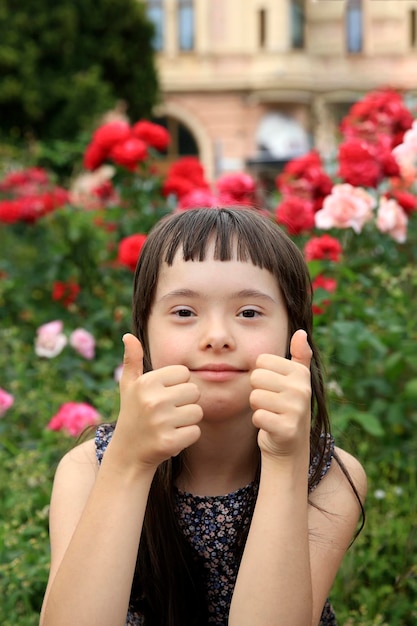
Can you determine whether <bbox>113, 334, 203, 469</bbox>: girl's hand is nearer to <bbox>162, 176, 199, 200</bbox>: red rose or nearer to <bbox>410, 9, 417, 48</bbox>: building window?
<bbox>162, 176, 199, 200</bbox>: red rose

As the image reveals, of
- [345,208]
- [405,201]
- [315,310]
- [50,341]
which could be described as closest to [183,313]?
[315,310]

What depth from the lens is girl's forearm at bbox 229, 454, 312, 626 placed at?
1.17 metres

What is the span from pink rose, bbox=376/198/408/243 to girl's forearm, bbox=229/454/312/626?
177cm

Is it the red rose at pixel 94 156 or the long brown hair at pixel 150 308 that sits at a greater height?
the red rose at pixel 94 156

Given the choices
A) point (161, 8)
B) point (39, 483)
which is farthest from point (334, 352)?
point (161, 8)

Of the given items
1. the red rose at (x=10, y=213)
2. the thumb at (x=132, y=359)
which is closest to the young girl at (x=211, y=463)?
the thumb at (x=132, y=359)

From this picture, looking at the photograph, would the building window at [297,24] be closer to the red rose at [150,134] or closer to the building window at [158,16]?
the building window at [158,16]

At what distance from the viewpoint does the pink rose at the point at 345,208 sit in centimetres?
273

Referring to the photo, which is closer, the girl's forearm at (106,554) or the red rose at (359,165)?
the girl's forearm at (106,554)

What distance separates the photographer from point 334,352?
8.62 ft

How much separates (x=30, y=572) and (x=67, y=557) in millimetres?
672

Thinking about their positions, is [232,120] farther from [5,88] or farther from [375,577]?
[375,577]

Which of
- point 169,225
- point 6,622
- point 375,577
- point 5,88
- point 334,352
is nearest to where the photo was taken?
point 169,225

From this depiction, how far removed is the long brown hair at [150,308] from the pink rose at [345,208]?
4.00ft
